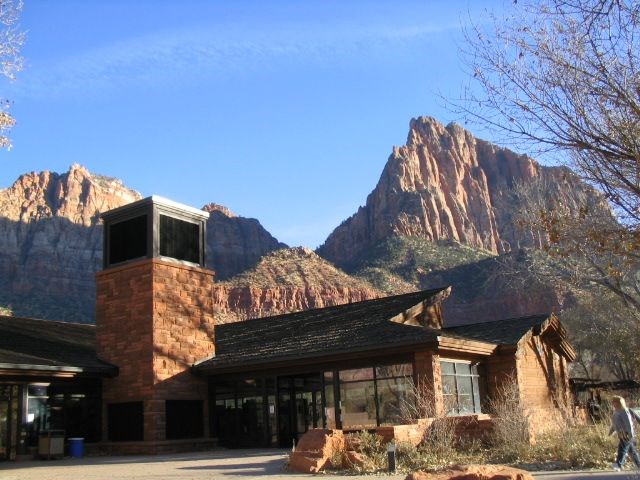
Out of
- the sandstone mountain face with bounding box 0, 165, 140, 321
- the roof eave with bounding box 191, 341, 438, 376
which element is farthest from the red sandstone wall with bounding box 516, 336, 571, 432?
the sandstone mountain face with bounding box 0, 165, 140, 321

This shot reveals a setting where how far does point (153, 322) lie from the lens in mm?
23203

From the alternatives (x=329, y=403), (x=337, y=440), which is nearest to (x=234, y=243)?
(x=329, y=403)

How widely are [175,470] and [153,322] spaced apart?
854 centimetres

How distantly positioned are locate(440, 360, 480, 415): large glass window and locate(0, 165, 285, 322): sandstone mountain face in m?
65.1

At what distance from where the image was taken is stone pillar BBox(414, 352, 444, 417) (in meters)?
19.5

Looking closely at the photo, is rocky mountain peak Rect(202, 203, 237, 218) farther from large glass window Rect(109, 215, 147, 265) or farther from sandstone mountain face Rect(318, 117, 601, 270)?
large glass window Rect(109, 215, 147, 265)

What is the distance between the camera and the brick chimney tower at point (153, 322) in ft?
75.7

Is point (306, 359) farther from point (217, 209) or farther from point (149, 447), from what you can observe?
point (217, 209)

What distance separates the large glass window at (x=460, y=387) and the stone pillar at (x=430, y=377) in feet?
1.30

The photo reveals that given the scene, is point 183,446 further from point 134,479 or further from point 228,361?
point 134,479

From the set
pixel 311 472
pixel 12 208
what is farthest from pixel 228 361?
pixel 12 208

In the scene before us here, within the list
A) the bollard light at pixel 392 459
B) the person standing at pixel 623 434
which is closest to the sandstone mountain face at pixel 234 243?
the bollard light at pixel 392 459

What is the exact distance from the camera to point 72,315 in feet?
243

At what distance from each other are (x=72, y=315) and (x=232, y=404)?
5490cm
